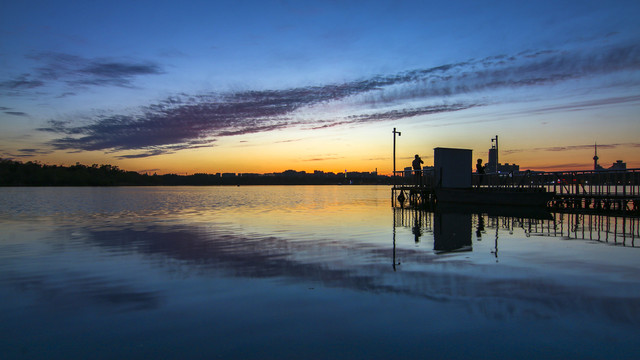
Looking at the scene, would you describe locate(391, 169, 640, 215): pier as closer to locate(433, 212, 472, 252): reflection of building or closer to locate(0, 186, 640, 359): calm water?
locate(433, 212, 472, 252): reflection of building

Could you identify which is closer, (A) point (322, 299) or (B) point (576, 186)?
(A) point (322, 299)

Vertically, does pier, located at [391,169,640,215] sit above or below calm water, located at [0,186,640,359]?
above

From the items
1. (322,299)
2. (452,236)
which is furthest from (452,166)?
(322,299)

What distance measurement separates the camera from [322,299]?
7.27m

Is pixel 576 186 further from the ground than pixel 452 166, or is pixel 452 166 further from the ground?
pixel 452 166

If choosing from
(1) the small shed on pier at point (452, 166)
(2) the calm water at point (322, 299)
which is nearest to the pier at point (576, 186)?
(1) the small shed on pier at point (452, 166)

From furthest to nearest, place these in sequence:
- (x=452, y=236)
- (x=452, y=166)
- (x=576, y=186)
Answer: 1. (x=452, y=166)
2. (x=576, y=186)
3. (x=452, y=236)

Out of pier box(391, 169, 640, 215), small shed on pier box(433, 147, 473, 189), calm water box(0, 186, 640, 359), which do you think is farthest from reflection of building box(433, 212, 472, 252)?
small shed on pier box(433, 147, 473, 189)

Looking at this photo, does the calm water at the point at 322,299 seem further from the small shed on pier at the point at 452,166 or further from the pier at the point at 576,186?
the small shed on pier at the point at 452,166

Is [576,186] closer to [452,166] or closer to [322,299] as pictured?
[452,166]

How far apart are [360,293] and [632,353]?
4220 mm

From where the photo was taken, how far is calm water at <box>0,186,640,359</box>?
514 centimetres

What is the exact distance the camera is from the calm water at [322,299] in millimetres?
5145

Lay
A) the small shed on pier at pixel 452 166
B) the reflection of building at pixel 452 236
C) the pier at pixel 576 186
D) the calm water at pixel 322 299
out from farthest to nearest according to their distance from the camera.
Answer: the small shed on pier at pixel 452 166 < the pier at pixel 576 186 < the reflection of building at pixel 452 236 < the calm water at pixel 322 299
